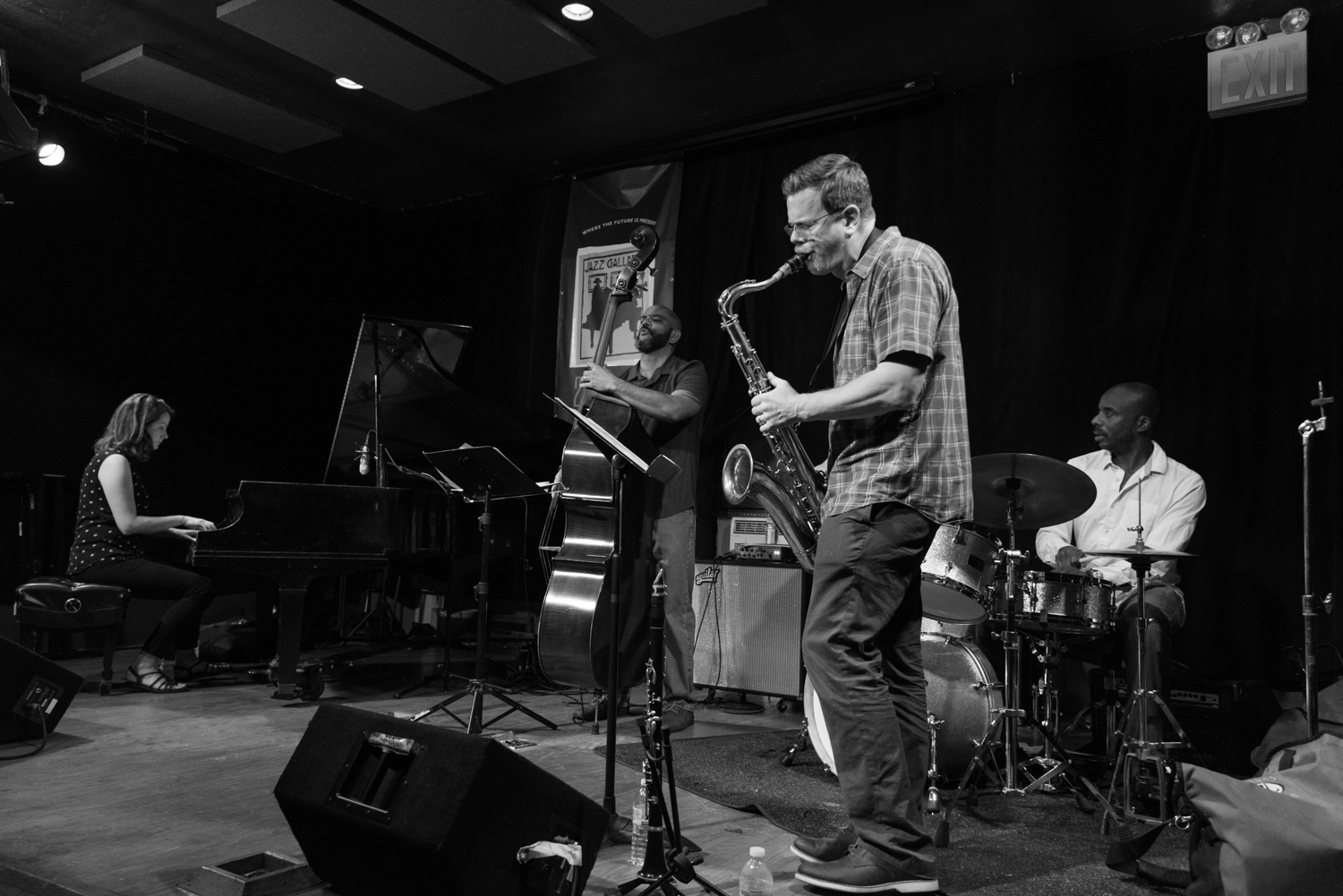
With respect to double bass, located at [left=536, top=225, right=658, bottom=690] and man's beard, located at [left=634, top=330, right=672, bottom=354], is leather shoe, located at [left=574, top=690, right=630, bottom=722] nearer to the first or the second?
double bass, located at [left=536, top=225, right=658, bottom=690]

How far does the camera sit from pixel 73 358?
6684 mm

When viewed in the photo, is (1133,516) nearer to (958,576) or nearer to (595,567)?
(958,576)

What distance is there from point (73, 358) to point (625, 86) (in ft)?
13.5

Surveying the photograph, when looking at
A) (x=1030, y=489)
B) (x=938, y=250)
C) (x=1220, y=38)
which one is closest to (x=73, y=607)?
(x=1030, y=489)

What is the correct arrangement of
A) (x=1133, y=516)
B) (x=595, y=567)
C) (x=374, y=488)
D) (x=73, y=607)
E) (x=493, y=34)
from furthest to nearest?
(x=493, y=34) < (x=374, y=488) < (x=73, y=607) < (x=1133, y=516) < (x=595, y=567)

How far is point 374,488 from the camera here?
5.04 metres

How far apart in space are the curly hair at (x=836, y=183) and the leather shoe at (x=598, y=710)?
2.65 m

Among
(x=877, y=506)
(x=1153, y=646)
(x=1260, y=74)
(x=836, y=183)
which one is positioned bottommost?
(x=1153, y=646)

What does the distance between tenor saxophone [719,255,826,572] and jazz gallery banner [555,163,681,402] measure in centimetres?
320

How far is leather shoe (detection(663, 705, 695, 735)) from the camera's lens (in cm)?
456

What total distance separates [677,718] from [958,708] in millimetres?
1502

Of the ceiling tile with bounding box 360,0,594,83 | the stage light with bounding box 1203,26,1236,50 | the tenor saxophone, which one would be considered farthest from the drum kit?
the ceiling tile with bounding box 360,0,594,83

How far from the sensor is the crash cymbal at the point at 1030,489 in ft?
11.5

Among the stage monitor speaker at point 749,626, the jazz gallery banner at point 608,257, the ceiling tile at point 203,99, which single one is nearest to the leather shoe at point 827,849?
the stage monitor speaker at point 749,626
